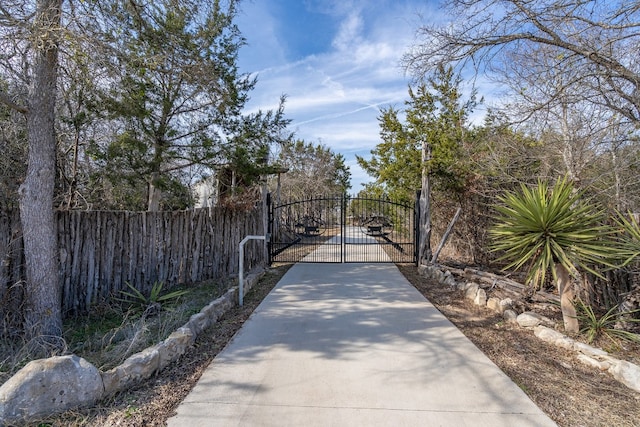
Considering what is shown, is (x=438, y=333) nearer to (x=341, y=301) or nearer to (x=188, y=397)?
(x=341, y=301)

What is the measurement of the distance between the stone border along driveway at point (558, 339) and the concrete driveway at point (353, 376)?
92cm

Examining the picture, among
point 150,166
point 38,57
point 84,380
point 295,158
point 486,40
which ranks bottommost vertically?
point 84,380

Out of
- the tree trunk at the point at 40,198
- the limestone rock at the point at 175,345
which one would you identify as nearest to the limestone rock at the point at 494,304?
the limestone rock at the point at 175,345

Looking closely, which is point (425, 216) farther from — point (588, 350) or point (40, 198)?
point (40, 198)

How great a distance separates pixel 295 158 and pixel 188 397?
71.6 ft

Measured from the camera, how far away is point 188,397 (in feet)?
9.21

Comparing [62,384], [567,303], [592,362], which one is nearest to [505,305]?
[567,303]

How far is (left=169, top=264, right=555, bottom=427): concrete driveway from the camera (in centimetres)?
257

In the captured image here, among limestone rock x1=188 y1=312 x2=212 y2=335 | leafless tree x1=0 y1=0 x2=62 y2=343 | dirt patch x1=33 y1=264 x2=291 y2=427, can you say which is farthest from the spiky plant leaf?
leafless tree x1=0 y1=0 x2=62 y2=343

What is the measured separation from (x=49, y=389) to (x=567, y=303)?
17.5 feet

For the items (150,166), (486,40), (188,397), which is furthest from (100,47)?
(486,40)

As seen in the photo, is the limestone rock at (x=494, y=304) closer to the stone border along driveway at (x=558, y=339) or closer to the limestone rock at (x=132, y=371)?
the stone border along driveway at (x=558, y=339)

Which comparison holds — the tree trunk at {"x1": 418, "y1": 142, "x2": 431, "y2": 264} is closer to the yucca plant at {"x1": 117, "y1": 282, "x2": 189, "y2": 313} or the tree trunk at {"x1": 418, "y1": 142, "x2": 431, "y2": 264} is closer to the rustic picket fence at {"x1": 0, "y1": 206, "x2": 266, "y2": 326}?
the rustic picket fence at {"x1": 0, "y1": 206, "x2": 266, "y2": 326}

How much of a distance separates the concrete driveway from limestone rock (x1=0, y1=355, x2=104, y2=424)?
0.75m
